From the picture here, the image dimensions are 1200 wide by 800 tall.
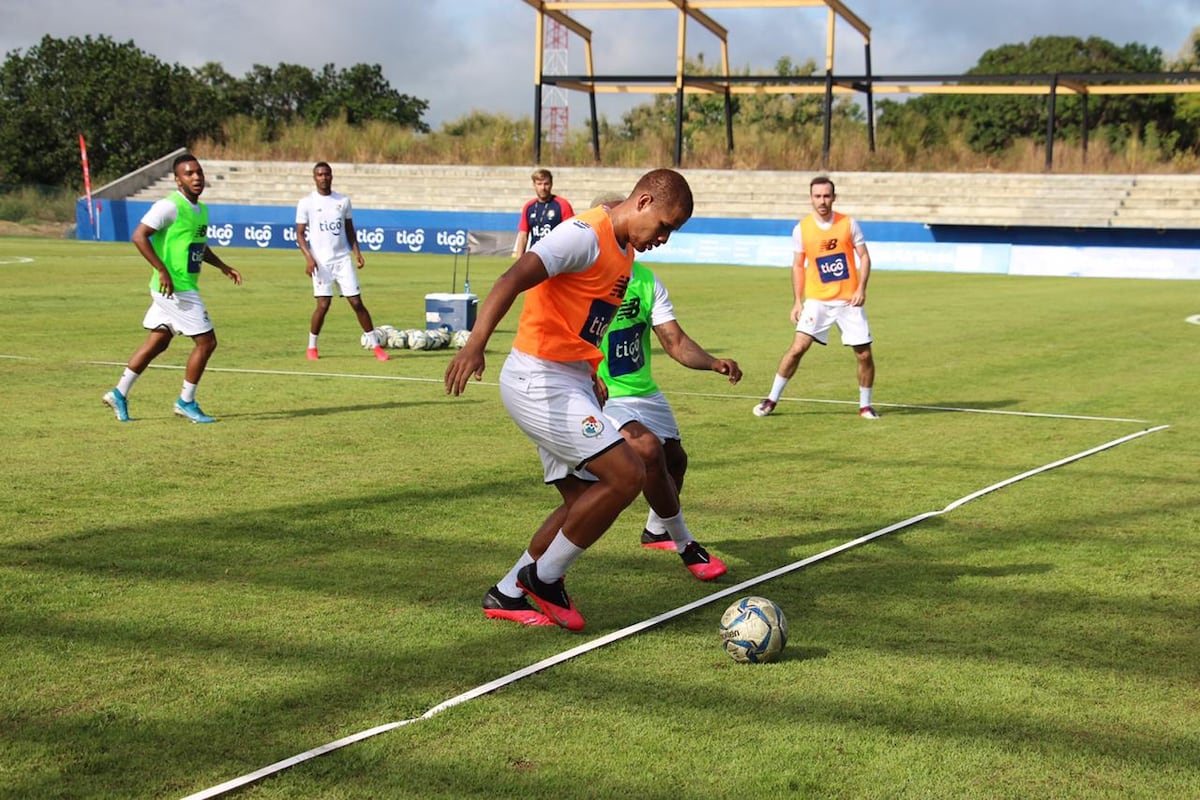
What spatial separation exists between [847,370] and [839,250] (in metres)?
3.60

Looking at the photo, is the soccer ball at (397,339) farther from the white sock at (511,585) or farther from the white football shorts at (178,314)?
the white sock at (511,585)

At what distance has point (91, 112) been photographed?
3044 inches

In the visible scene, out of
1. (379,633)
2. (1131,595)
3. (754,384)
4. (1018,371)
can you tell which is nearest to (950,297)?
(1018,371)

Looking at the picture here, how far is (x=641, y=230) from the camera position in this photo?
558cm

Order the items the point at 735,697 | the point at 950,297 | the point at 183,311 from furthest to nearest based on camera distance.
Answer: the point at 950,297 → the point at 183,311 → the point at 735,697

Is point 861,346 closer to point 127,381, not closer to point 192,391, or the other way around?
point 192,391

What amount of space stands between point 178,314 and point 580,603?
6.28 meters

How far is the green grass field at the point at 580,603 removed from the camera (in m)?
4.29

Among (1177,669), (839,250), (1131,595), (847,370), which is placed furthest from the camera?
(847,370)

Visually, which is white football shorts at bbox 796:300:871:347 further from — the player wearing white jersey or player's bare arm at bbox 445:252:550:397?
player's bare arm at bbox 445:252:550:397

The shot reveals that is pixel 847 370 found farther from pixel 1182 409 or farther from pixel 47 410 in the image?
pixel 47 410

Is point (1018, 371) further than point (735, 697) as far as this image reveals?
Yes

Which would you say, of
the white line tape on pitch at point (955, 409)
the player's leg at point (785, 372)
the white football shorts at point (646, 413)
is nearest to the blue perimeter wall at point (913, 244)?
the white line tape on pitch at point (955, 409)

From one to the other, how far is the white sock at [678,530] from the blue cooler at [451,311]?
36.6ft
